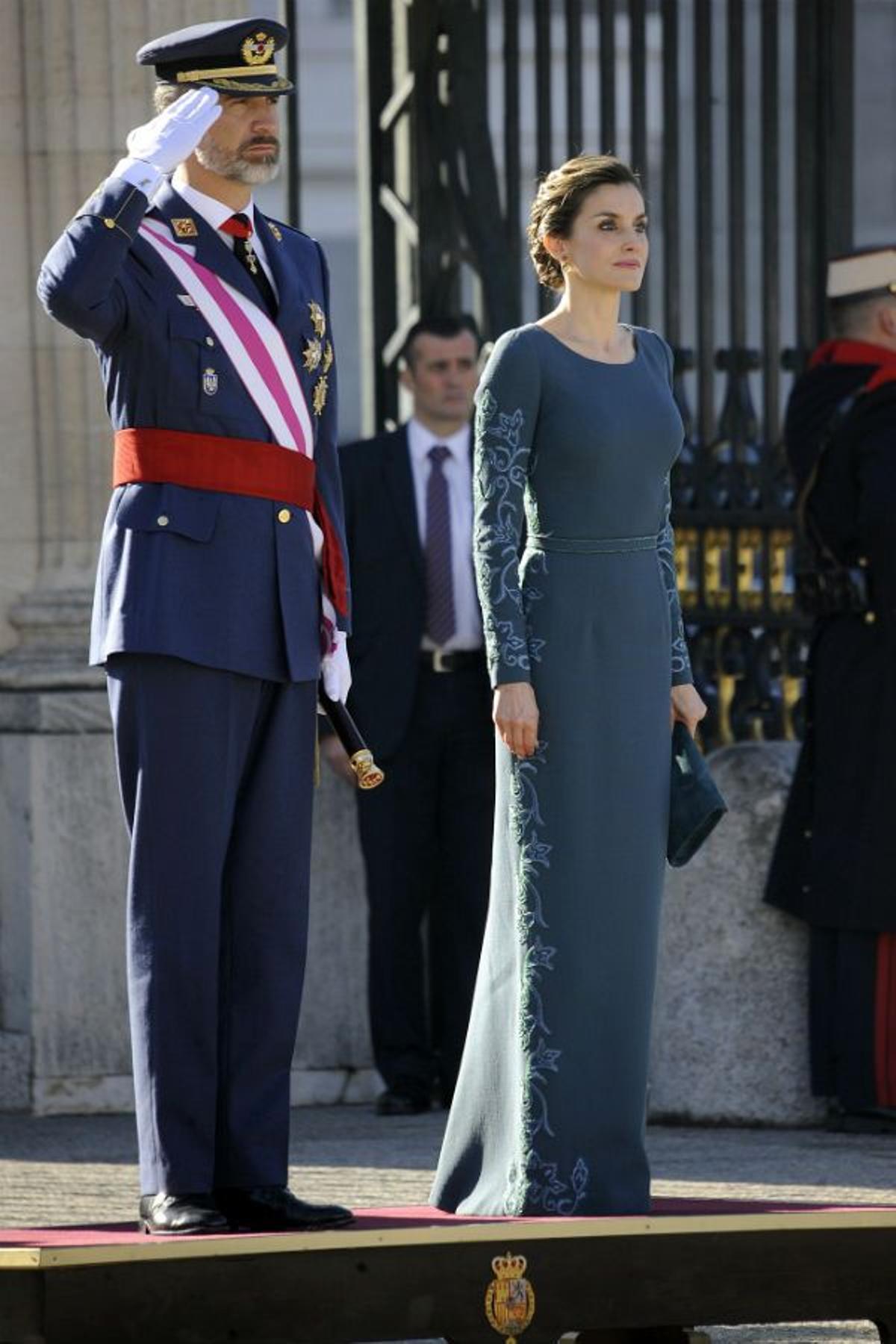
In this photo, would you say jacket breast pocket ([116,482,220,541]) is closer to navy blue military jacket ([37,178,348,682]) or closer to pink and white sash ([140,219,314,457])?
navy blue military jacket ([37,178,348,682])

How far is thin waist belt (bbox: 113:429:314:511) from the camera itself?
491 cm

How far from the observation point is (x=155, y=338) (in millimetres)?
4879

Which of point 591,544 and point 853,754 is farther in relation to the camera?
point 853,754

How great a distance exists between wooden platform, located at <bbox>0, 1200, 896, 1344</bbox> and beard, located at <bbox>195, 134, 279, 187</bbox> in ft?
5.03

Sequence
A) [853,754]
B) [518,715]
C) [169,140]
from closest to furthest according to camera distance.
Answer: [169,140] < [518,715] < [853,754]

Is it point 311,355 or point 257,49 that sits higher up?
point 257,49

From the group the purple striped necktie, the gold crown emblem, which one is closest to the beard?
the gold crown emblem

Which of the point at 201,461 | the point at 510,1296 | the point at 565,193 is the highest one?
the point at 565,193

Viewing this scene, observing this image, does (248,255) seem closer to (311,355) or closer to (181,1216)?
(311,355)

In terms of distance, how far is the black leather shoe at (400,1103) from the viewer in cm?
800

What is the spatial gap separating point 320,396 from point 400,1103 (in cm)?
324

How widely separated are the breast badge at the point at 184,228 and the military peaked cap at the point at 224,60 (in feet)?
0.65

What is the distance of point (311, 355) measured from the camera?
5059mm

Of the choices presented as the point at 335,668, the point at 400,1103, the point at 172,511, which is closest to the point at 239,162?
the point at 172,511
